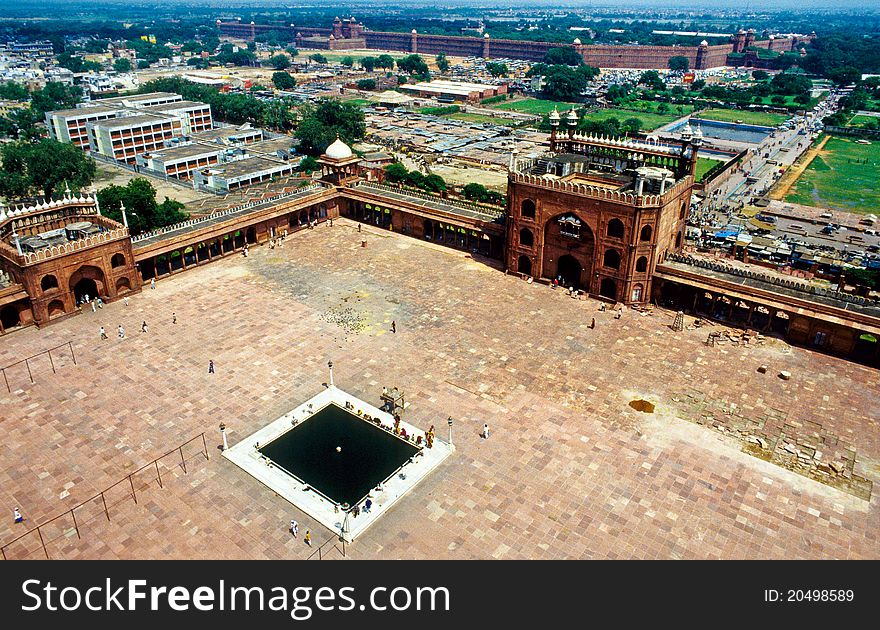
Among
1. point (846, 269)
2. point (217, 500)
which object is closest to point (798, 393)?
point (846, 269)

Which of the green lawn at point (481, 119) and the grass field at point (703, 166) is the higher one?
the green lawn at point (481, 119)

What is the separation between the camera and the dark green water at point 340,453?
36250 mm

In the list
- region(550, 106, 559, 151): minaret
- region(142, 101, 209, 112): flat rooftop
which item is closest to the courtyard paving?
region(550, 106, 559, 151): minaret

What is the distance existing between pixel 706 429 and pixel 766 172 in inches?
3842

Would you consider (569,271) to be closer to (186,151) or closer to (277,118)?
(186,151)

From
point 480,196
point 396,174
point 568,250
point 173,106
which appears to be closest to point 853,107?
point 480,196

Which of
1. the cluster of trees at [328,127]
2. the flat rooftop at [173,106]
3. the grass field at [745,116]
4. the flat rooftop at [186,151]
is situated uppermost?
the flat rooftop at [173,106]

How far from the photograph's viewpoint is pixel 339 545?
3197 cm

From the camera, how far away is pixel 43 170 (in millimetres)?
86938

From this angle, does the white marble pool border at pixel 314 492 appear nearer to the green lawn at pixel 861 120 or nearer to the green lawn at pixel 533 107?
the green lawn at pixel 533 107

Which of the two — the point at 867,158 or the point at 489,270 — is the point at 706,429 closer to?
the point at 489,270

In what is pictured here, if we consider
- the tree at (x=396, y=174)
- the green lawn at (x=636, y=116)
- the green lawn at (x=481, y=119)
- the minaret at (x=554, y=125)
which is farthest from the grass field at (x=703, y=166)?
the minaret at (x=554, y=125)

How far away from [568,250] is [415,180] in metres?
41.4

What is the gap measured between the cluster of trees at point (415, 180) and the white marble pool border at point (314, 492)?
5706cm
